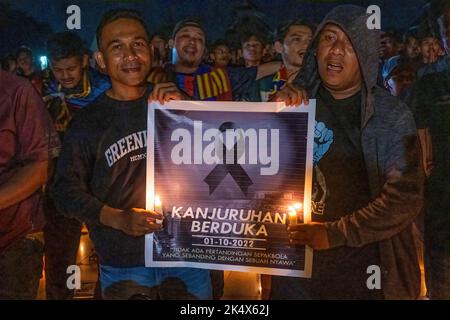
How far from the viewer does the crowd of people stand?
316cm

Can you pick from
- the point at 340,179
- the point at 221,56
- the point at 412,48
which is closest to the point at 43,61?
the point at 221,56

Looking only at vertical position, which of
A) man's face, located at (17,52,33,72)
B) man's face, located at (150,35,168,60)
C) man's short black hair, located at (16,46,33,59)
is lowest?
man's face, located at (17,52,33,72)

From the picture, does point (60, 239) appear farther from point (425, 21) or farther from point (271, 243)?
Result: point (425, 21)

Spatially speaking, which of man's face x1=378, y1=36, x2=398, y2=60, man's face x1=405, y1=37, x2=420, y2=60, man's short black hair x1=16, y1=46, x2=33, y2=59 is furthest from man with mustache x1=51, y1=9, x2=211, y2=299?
man's face x1=405, y1=37, x2=420, y2=60

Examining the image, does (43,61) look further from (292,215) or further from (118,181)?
(292,215)

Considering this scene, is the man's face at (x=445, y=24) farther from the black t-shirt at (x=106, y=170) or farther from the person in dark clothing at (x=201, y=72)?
the black t-shirt at (x=106, y=170)

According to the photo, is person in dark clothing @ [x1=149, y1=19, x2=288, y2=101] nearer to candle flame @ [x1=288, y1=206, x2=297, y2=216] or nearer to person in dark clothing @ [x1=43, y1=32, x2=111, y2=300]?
person in dark clothing @ [x1=43, y1=32, x2=111, y2=300]

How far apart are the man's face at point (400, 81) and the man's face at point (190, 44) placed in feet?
3.63

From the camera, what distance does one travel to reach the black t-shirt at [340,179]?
318cm

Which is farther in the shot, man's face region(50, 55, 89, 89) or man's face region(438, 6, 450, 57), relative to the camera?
man's face region(50, 55, 89, 89)

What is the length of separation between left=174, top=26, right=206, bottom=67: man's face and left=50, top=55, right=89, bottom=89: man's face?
0.56 m

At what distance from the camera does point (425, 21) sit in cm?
313

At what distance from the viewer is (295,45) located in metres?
3.16

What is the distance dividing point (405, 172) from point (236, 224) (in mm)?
1026
